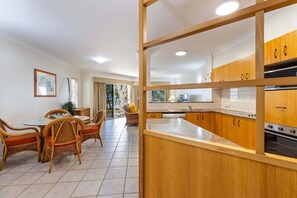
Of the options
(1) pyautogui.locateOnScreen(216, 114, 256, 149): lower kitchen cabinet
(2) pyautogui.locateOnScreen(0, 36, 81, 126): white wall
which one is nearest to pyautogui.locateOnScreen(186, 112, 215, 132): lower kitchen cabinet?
(1) pyautogui.locateOnScreen(216, 114, 256, 149): lower kitchen cabinet

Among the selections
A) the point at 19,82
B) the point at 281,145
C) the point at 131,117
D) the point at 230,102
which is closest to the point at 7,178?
the point at 19,82

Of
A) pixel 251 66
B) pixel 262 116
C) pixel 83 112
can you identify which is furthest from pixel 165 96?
pixel 262 116

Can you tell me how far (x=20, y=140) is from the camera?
103 inches

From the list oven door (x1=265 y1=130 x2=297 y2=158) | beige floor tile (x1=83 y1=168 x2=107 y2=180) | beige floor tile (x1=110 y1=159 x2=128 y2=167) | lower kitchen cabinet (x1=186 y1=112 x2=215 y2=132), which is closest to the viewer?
oven door (x1=265 y1=130 x2=297 y2=158)

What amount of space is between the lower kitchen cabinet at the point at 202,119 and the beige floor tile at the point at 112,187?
246 cm

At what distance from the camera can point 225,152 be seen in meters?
0.79

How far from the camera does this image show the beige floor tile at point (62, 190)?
1.87 meters

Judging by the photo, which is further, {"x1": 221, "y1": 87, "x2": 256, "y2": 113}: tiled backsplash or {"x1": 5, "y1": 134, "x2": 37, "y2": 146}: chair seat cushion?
{"x1": 221, "y1": 87, "x2": 256, "y2": 113}: tiled backsplash

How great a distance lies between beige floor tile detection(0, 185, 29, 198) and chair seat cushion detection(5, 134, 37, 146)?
77cm

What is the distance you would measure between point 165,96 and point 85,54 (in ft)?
22.3

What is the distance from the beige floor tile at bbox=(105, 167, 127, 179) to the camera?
2317 mm

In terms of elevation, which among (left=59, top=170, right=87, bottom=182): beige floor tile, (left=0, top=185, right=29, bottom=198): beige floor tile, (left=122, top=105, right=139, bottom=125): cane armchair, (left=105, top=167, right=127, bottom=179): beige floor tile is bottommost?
(left=0, top=185, right=29, bottom=198): beige floor tile

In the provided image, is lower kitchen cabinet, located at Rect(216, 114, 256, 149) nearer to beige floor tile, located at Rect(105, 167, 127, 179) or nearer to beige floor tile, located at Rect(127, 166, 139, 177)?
beige floor tile, located at Rect(127, 166, 139, 177)

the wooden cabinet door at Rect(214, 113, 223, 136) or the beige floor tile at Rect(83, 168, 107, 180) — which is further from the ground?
the wooden cabinet door at Rect(214, 113, 223, 136)
